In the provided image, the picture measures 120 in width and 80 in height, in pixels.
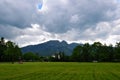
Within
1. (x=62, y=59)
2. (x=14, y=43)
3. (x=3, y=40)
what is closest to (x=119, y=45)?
(x=62, y=59)

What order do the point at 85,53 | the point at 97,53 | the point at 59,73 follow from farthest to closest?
the point at 85,53 < the point at 97,53 < the point at 59,73

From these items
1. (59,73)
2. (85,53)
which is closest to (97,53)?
(85,53)

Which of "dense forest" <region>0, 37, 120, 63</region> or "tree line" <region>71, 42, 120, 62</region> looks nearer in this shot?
"dense forest" <region>0, 37, 120, 63</region>

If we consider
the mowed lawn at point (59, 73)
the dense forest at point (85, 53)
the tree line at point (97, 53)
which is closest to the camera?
the mowed lawn at point (59, 73)

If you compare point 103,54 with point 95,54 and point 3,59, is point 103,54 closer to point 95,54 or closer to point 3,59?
point 95,54

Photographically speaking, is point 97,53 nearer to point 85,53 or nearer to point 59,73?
point 85,53

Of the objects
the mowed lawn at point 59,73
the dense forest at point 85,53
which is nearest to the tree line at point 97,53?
the dense forest at point 85,53

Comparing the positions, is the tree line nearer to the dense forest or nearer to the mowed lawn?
the dense forest

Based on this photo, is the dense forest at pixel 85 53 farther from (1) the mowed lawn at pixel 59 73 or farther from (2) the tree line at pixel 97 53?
(1) the mowed lawn at pixel 59 73

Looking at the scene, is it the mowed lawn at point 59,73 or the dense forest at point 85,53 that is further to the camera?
the dense forest at point 85,53

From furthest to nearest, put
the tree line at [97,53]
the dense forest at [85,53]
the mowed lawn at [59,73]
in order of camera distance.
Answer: the tree line at [97,53] → the dense forest at [85,53] → the mowed lawn at [59,73]

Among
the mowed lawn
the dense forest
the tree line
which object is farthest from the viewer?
the tree line

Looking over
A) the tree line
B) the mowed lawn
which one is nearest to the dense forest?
the tree line

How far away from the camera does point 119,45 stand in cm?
16812
